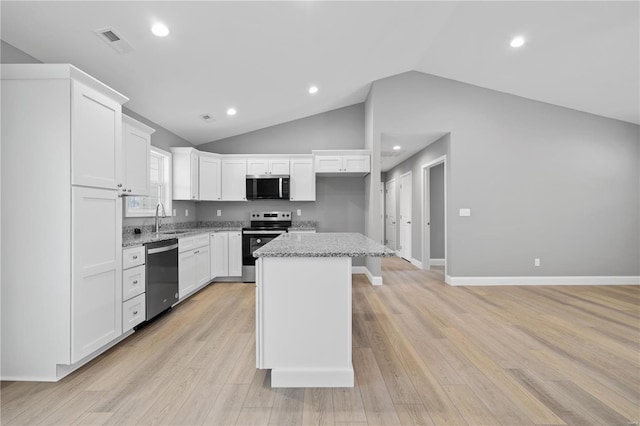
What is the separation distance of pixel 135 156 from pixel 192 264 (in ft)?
5.38

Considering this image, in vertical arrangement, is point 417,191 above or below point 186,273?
above

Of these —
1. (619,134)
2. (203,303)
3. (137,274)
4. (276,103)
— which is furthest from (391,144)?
(137,274)

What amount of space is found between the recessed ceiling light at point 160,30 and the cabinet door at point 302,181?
2878 mm

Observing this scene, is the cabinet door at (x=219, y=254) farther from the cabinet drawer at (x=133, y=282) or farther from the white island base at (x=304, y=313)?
the white island base at (x=304, y=313)

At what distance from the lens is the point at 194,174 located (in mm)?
4832

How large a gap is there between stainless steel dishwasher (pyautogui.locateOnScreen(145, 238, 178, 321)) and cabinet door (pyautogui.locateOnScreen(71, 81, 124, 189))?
886 millimetres

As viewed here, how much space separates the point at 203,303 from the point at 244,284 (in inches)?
41.8

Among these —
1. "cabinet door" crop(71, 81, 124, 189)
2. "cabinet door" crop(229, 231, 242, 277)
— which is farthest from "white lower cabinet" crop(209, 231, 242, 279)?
"cabinet door" crop(71, 81, 124, 189)

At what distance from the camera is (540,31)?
10.8ft

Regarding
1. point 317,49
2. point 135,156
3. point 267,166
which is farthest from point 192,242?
point 317,49

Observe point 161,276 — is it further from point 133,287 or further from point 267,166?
point 267,166

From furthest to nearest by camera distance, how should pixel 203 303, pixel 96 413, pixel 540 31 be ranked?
pixel 203 303 < pixel 540 31 < pixel 96 413

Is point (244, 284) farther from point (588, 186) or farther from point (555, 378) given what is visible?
point (588, 186)

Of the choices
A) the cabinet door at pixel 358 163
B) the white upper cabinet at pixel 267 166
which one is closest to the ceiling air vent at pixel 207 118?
the white upper cabinet at pixel 267 166
